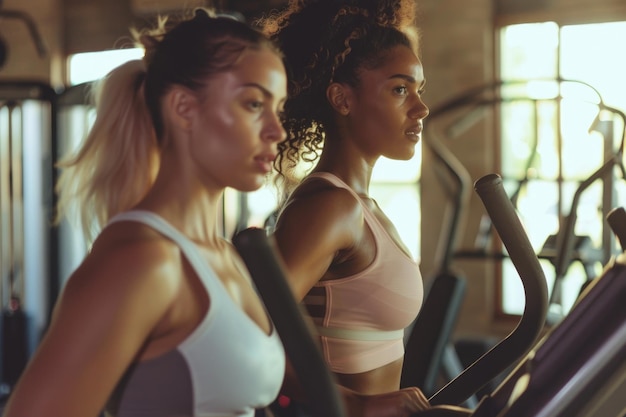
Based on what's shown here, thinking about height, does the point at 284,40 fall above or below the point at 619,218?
above

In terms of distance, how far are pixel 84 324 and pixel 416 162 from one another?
5190 millimetres

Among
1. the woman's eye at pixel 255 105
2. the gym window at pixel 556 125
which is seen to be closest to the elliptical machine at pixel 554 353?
the woman's eye at pixel 255 105

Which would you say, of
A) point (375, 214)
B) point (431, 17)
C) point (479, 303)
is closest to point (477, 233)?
point (479, 303)

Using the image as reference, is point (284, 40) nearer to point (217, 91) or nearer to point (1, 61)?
point (217, 91)

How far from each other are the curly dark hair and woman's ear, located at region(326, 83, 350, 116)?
0.4 inches

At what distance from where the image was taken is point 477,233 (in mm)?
5672

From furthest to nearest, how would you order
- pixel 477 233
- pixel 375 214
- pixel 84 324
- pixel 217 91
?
pixel 477 233
pixel 375 214
pixel 217 91
pixel 84 324

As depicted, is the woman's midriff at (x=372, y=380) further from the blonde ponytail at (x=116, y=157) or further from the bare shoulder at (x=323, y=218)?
the blonde ponytail at (x=116, y=157)

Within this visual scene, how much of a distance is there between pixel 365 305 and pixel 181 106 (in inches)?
21.5

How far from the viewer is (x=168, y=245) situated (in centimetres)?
98

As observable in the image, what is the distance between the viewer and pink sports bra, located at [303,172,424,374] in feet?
4.76

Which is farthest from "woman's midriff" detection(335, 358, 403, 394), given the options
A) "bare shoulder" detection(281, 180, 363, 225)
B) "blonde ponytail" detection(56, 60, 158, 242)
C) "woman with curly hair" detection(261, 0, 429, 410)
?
"blonde ponytail" detection(56, 60, 158, 242)

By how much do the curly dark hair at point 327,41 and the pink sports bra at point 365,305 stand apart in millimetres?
164

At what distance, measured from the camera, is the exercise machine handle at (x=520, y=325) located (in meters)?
1.29
